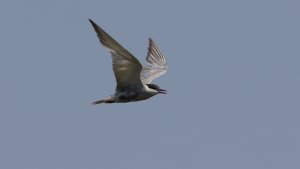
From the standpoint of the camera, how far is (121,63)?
23.5 metres

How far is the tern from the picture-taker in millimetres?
22906

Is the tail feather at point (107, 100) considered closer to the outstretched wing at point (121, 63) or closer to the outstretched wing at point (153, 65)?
the outstretched wing at point (121, 63)

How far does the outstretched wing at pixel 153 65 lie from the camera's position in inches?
1149

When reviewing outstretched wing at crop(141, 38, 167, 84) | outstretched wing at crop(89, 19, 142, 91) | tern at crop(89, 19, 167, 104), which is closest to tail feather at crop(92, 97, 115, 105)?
tern at crop(89, 19, 167, 104)

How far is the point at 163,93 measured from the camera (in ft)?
86.7

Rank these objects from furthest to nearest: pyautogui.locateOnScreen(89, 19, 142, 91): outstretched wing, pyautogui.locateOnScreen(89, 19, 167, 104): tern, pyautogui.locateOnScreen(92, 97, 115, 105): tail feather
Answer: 1. pyautogui.locateOnScreen(92, 97, 115, 105): tail feather
2. pyautogui.locateOnScreen(89, 19, 167, 104): tern
3. pyautogui.locateOnScreen(89, 19, 142, 91): outstretched wing

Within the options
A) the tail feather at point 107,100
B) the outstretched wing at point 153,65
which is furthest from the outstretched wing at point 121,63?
the outstretched wing at point 153,65

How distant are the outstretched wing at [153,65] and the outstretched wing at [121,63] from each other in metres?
3.73

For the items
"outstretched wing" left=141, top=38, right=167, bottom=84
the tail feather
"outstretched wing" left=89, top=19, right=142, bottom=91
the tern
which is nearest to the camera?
"outstretched wing" left=89, top=19, right=142, bottom=91

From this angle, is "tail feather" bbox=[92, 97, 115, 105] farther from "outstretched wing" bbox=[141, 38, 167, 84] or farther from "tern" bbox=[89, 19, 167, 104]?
"outstretched wing" bbox=[141, 38, 167, 84]

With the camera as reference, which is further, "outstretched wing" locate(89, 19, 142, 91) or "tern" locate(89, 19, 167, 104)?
"tern" locate(89, 19, 167, 104)

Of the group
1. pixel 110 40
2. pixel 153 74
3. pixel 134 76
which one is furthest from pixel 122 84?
pixel 153 74

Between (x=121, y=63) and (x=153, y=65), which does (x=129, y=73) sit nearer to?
(x=121, y=63)

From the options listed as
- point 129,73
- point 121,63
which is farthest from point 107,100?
point 121,63
